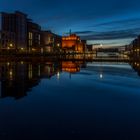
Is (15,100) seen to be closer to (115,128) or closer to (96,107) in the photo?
(96,107)

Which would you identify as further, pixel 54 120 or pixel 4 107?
pixel 4 107

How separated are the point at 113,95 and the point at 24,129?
10564mm

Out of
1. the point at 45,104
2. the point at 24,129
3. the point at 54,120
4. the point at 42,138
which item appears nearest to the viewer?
the point at 42,138

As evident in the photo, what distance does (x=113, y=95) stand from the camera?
66.8 ft

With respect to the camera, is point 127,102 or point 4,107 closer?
point 4,107

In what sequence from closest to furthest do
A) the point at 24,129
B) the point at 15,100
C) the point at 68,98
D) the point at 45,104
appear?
the point at 24,129
the point at 45,104
the point at 15,100
the point at 68,98

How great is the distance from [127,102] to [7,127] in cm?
892

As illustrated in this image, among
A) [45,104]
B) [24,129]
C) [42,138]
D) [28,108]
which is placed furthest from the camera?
[45,104]

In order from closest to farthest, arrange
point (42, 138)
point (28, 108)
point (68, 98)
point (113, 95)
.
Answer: point (42, 138) → point (28, 108) → point (68, 98) → point (113, 95)

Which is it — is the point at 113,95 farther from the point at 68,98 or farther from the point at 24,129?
the point at 24,129

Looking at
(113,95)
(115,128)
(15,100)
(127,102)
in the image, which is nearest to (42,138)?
(115,128)

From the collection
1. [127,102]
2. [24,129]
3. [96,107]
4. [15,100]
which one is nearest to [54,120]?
[24,129]

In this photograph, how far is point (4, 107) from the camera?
1520cm

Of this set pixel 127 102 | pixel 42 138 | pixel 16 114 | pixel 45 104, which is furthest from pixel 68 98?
pixel 42 138
